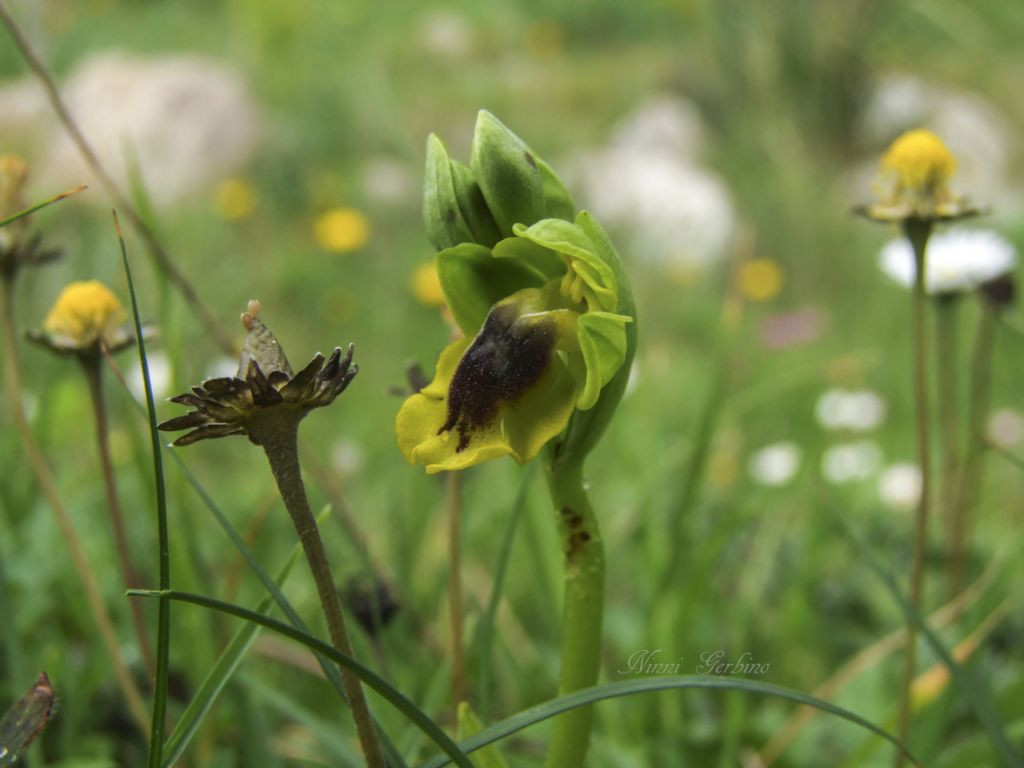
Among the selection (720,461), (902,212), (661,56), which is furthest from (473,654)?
(661,56)

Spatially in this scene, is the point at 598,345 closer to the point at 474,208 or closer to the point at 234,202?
the point at 474,208

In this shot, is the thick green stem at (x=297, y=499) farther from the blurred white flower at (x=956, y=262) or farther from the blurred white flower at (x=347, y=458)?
the blurred white flower at (x=347, y=458)

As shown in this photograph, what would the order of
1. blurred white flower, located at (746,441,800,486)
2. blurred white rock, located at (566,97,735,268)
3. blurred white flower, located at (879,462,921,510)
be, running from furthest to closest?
blurred white rock, located at (566,97,735,268), blurred white flower, located at (746,441,800,486), blurred white flower, located at (879,462,921,510)

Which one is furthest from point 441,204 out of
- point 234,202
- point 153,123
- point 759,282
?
point 153,123

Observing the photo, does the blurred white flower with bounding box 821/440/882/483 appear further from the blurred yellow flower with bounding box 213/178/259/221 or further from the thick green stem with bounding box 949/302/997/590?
the blurred yellow flower with bounding box 213/178/259/221

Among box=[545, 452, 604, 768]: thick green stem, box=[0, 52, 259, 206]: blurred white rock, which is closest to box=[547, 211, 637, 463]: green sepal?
box=[545, 452, 604, 768]: thick green stem

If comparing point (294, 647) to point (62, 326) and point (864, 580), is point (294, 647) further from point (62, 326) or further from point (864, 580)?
point (864, 580)

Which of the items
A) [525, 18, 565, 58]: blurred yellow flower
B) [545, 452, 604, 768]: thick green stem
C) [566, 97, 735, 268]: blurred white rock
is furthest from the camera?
[525, 18, 565, 58]: blurred yellow flower
